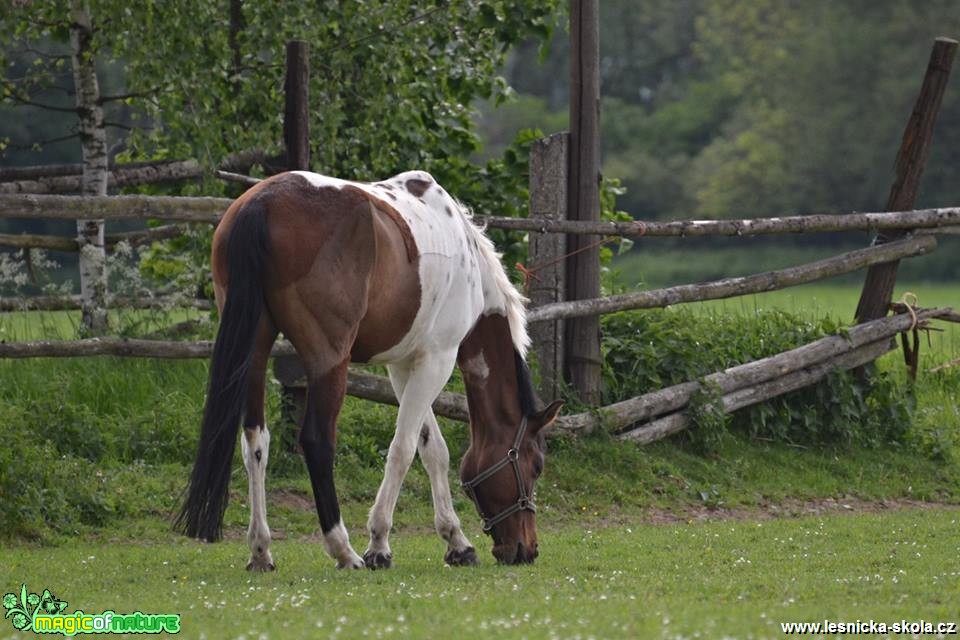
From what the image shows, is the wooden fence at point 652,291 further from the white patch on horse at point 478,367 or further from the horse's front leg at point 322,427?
the horse's front leg at point 322,427

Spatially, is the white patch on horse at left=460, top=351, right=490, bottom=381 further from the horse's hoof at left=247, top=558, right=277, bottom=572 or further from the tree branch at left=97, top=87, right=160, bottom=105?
the tree branch at left=97, top=87, right=160, bottom=105

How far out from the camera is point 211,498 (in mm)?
5922

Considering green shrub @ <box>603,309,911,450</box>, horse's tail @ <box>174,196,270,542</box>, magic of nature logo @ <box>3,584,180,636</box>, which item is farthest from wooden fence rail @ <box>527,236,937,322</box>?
magic of nature logo @ <box>3,584,180,636</box>

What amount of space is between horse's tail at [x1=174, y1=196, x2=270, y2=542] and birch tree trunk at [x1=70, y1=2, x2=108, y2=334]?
3898 millimetres

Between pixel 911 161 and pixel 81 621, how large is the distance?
7784 mm

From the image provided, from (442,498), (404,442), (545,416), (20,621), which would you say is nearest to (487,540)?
(442,498)

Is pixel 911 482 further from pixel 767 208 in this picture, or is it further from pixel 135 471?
pixel 767 208

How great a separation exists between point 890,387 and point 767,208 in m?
38.1

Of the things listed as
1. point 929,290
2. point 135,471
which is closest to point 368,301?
point 135,471

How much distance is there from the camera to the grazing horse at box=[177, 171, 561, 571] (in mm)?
6043

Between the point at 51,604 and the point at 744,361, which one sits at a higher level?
the point at 51,604

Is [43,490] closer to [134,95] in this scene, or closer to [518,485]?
[518,485]

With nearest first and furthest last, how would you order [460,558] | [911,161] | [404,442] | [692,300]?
[404,442] → [460,558] → [692,300] → [911,161]

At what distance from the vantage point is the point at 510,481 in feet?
23.6
